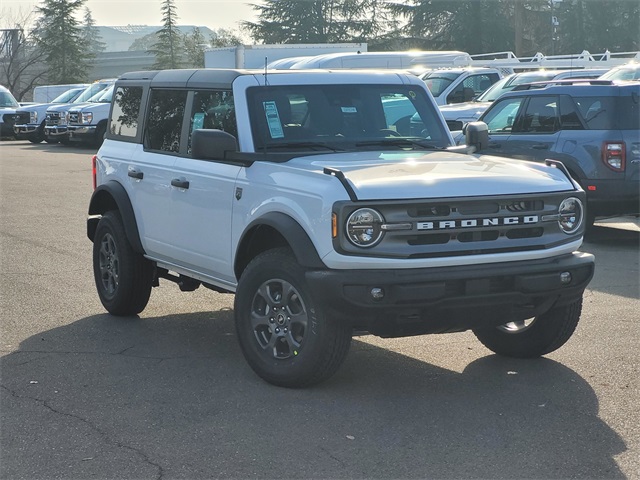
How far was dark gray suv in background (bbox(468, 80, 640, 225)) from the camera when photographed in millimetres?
11922

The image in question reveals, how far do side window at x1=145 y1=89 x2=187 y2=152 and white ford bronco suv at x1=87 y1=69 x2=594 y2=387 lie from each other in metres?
0.02

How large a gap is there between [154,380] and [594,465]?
2763 millimetres

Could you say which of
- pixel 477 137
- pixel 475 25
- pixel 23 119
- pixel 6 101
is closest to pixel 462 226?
pixel 477 137

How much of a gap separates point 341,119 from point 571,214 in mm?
1769

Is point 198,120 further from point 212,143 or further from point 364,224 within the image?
point 364,224

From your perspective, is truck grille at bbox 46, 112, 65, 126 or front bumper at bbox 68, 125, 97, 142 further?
truck grille at bbox 46, 112, 65, 126

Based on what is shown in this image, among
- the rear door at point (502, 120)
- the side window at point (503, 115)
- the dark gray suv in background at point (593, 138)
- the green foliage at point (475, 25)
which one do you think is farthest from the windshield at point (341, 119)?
the green foliage at point (475, 25)

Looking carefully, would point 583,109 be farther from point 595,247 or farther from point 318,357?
point 318,357

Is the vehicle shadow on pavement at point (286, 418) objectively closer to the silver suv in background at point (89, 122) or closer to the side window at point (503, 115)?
the side window at point (503, 115)

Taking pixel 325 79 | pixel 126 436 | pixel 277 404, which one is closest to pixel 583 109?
pixel 325 79

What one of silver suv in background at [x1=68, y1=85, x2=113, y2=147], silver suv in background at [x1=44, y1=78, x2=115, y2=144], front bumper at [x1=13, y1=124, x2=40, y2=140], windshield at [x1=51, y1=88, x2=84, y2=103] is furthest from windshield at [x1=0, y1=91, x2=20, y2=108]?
silver suv in background at [x1=68, y1=85, x2=113, y2=147]

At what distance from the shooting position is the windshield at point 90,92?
33.5m

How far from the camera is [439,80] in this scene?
77.5 feet

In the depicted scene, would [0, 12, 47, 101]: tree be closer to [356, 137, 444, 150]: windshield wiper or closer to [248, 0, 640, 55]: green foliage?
[248, 0, 640, 55]: green foliage
